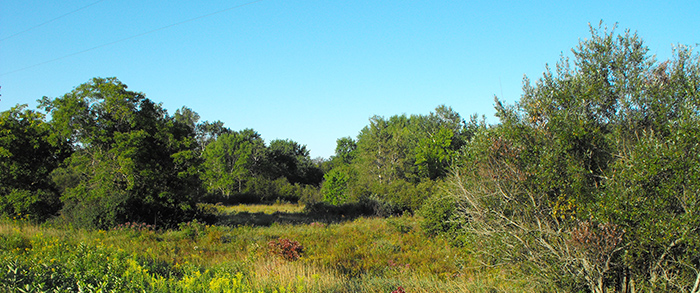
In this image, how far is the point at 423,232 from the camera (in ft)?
61.2

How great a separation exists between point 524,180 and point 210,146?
56.8m

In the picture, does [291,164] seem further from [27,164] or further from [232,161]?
[27,164]

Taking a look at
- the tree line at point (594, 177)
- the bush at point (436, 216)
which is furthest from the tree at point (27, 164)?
the tree line at point (594, 177)

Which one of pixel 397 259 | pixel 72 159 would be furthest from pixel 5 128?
pixel 397 259

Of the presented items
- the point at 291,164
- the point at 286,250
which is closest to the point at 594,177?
the point at 286,250

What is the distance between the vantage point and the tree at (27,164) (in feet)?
61.0

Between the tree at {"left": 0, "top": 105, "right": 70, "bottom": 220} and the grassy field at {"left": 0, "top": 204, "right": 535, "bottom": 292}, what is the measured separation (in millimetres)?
2139

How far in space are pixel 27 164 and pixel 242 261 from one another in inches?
634

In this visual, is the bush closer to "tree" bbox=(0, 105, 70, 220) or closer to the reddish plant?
the reddish plant

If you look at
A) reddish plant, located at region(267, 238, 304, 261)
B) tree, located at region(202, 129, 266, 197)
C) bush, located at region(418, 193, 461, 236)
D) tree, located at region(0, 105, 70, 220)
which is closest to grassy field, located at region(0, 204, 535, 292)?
reddish plant, located at region(267, 238, 304, 261)

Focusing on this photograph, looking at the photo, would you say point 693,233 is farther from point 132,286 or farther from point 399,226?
point 399,226

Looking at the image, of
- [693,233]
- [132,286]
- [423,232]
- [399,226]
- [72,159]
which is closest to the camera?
[132,286]

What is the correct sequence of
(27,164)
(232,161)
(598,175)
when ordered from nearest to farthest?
1. (598,175)
2. (27,164)
3. (232,161)

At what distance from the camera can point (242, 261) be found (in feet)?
29.9
